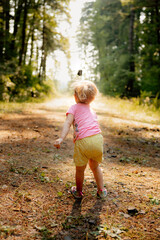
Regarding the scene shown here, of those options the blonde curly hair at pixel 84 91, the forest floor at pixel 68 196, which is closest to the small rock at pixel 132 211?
the forest floor at pixel 68 196

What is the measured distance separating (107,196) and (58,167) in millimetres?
1186

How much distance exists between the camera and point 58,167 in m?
3.79

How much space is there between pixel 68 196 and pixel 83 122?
1.03 m

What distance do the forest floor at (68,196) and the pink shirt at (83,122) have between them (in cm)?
87

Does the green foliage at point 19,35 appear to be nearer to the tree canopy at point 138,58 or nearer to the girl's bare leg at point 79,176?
the tree canopy at point 138,58

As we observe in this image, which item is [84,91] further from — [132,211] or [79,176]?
[132,211]

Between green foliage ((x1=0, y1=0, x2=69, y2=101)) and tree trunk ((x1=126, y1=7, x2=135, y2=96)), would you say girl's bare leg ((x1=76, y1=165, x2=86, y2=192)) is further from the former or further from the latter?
tree trunk ((x1=126, y1=7, x2=135, y2=96))

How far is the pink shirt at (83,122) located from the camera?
9.13 ft

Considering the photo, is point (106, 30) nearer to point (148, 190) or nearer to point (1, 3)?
point (1, 3)

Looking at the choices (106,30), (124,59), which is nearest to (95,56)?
(106,30)

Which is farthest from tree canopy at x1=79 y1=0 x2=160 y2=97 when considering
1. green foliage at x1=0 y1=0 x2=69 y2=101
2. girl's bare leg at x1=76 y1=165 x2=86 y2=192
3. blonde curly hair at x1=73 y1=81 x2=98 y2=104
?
girl's bare leg at x1=76 y1=165 x2=86 y2=192

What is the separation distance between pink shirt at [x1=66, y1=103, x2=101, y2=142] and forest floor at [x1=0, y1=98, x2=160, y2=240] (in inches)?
34.4

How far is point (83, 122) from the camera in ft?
9.30

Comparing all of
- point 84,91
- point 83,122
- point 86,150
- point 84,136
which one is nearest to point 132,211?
point 86,150
